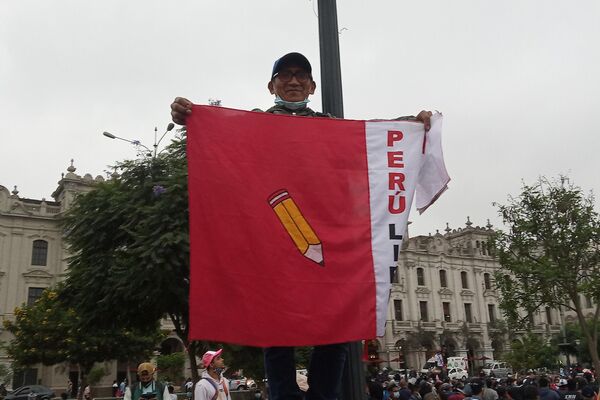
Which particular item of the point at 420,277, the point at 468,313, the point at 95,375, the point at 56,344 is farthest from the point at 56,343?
the point at 468,313

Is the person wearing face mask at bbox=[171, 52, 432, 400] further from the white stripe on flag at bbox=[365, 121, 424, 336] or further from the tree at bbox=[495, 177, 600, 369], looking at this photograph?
the tree at bbox=[495, 177, 600, 369]

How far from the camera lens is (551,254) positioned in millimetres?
17406

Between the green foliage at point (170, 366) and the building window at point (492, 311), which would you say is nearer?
the green foliage at point (170, 366)

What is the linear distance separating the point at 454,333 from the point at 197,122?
4769cm

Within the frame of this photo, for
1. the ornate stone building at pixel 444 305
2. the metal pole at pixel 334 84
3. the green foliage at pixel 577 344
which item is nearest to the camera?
the metal pole at pixel 334 84

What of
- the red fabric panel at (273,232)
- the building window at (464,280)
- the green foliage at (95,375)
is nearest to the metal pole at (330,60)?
the red fabric panel at (273,232)

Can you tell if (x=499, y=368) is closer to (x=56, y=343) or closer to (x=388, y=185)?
(x=56, y=343)

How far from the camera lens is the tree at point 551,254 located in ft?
55.4

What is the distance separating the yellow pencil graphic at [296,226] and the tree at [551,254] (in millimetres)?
15619

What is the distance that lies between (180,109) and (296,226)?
844 mm

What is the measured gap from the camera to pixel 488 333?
49.6m

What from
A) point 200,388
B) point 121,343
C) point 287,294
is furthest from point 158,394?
point 121,343

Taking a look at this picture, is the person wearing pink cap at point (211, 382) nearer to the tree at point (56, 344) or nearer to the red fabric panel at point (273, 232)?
A: the red fabric panel at point (273, 232)

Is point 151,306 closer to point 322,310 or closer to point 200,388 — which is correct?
point 200,388
